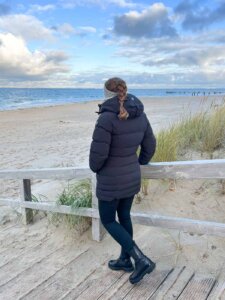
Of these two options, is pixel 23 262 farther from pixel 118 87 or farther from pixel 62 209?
pixel 118 87

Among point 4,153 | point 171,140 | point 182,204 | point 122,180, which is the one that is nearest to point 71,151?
point 4,153

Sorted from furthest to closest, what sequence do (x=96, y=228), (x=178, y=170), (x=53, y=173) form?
(x=53, y=173) < (x=96, y=228) < (x=178, y=170)

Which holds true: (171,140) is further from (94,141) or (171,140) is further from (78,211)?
(94,141)

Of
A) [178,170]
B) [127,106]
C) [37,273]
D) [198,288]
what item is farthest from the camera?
[37,273]

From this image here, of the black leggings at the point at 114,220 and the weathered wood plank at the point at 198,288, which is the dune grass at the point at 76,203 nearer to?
the black leggings at the point at 114,220

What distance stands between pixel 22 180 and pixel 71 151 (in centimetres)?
615

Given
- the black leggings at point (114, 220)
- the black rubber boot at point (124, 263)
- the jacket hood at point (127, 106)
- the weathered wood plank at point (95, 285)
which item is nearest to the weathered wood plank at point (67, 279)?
the weathered wood plank at point (95, 285)

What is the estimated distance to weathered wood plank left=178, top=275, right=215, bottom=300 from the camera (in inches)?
119

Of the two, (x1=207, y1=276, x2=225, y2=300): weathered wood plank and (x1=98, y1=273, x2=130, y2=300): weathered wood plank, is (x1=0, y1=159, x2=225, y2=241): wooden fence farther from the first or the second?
(x1=98, y1=273, x2=130, y2=300): weathered wood plank

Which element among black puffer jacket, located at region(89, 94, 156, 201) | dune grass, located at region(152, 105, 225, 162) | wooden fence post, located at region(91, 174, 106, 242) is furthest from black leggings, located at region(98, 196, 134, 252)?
dune grass, located at region(152, 105, 225, 162)

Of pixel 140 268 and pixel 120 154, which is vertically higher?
pixel 120 154

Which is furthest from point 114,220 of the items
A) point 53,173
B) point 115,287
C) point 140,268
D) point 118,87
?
point 53,173

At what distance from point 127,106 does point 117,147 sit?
34 cm

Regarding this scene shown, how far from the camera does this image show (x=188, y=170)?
3.30 m
